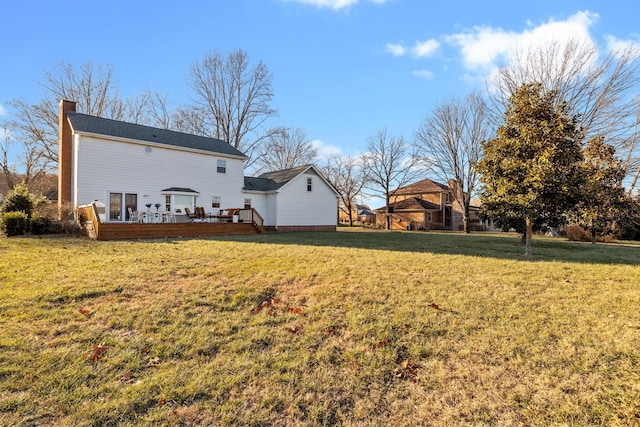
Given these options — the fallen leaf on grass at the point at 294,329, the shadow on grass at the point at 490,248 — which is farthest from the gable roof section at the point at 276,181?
the fallen leaf on grass at the point at 294,329

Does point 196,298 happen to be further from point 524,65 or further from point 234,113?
point 234,113

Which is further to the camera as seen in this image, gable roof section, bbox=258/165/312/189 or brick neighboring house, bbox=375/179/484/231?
brick neighboring house, bbox=375/179/484/231

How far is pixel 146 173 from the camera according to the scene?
1955 centimetres

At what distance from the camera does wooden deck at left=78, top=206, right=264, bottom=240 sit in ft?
43.4

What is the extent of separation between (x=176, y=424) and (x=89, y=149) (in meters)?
19.4

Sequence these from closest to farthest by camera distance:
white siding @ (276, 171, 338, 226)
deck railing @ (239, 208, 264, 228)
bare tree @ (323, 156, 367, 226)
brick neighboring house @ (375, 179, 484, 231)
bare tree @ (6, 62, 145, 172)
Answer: deck railing @ (239, 208, 264, 228), white siding @ (276, 171, 338, 226), bare tree @ (6, 62, 145, 172), brick neighboring house @ (375, 179, 484, 231), bare tree @ (323, 156, 367, 226)

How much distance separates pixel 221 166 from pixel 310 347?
2082 centimetres

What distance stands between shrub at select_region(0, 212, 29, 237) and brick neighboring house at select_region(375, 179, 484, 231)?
35.8 metres

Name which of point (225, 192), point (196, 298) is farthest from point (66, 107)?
point (196, 298)

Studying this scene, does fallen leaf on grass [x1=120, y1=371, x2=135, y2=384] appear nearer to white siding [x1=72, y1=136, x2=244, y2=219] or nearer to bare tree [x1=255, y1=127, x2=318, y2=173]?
white siding [x1=72, y1=136, x2=244, y2=219]

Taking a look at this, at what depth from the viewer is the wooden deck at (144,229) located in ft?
43.4

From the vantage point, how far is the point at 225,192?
75.7 ft

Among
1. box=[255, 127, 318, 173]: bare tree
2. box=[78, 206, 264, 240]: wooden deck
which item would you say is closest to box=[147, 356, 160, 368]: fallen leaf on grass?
box=[78, 206, 264, 240]: wooden deck

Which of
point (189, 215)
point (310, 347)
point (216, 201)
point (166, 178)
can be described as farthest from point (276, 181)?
point (310, 347)
